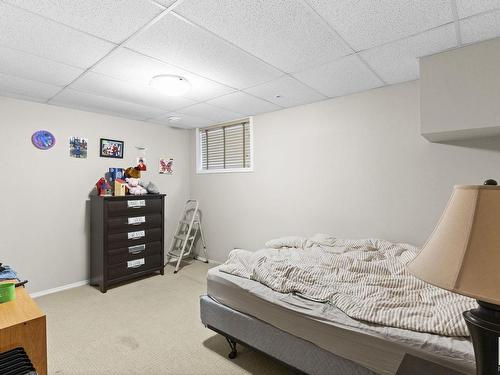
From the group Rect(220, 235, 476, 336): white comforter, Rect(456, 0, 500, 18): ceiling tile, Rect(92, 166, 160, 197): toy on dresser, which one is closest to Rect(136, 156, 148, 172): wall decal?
Rect(92, 166, 160, 197): toy on dresser

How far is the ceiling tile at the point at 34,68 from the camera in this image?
6.70ft

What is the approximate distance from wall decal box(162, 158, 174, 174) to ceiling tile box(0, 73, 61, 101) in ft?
5.48

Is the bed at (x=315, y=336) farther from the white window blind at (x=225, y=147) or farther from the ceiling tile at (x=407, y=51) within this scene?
the white window blind at (x=225, y=147)

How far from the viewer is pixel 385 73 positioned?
8.04 ft

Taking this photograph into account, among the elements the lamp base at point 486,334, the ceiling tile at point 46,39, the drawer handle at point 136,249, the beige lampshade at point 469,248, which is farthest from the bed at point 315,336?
the ceiling tile at point 46,39

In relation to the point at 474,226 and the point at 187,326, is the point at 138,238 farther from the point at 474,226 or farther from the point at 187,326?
→ the point at 474,226

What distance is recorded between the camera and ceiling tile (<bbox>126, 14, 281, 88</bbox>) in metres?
1.73

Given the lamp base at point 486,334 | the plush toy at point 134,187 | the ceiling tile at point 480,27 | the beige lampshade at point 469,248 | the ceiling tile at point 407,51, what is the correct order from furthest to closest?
the plush toy at point 134,187
the ceiling tile at point 407,51
the ceiling tile at point 480,27
the lamp base at point 486,334
the beige lampshade at point 469,248

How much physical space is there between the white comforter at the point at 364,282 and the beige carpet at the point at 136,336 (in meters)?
0.61

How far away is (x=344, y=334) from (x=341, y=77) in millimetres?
2079

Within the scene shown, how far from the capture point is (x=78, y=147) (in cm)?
346

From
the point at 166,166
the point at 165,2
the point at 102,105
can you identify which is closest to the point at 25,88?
the point at 102,105

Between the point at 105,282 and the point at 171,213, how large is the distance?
151 cm

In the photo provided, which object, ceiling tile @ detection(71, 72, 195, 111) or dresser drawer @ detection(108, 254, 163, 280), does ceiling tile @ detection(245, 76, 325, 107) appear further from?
dresser drawer @ detection(108, 254, 163, 280)
